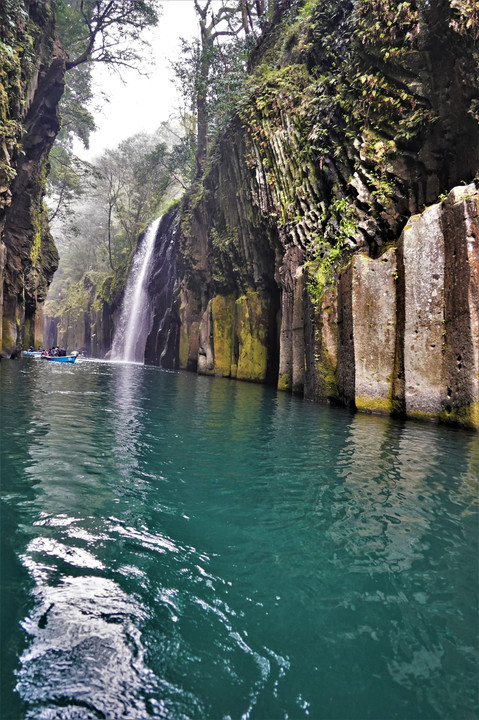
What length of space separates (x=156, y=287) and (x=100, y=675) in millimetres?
38950

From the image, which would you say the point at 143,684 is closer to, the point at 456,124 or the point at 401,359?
the point at 401,359

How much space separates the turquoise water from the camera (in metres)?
1.80

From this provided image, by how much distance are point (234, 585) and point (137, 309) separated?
42.2 metres

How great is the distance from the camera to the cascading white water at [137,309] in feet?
135

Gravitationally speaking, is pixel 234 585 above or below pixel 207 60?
below

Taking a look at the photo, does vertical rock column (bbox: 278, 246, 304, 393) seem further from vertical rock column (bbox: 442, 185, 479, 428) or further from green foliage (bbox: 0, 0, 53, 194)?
green foliage (bbox: 0, 0, 53, 194)

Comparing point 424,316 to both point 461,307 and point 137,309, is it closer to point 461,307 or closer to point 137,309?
point 461,307

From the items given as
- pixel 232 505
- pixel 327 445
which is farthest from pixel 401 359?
pixel 232 505

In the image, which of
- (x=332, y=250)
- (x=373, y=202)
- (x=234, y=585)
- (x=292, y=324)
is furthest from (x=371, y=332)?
(x=234, y=585)

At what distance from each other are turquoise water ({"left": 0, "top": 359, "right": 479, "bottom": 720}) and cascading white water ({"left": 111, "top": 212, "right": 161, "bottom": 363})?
37.2 meters

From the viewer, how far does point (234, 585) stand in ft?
8.63

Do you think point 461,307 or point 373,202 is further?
point 373,202

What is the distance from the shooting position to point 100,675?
5.96 feet

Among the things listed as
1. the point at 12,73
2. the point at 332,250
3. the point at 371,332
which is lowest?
the point at 371,332
